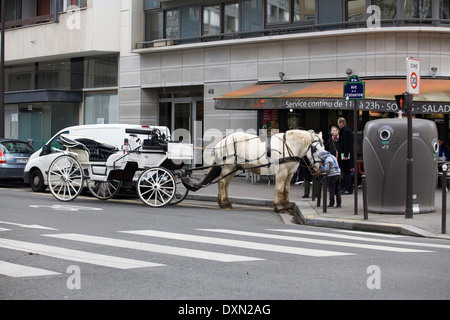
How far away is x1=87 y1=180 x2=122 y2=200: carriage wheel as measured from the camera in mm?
15609

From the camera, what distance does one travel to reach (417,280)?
661 centimetres

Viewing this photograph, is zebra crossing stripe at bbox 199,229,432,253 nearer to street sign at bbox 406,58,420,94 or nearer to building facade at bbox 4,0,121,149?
street sign at bbox 406,58,420,94

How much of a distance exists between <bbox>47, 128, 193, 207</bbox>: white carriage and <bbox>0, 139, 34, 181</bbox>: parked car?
4407 mm

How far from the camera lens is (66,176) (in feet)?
50.3

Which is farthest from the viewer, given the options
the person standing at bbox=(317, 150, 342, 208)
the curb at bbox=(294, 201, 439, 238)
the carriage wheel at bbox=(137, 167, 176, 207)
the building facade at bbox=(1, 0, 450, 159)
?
the building facade at bbox=(1, 0, 450, 159)

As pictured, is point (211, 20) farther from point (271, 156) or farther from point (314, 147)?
point (314, 147)

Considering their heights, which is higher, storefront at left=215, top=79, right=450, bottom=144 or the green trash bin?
storefront at left=215, top=79, right=450, bottom=144

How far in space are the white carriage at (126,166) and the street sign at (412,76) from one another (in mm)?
5199

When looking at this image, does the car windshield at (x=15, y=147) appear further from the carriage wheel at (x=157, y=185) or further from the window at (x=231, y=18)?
the window at (x=231, y=18)

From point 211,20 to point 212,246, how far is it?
17912 mm

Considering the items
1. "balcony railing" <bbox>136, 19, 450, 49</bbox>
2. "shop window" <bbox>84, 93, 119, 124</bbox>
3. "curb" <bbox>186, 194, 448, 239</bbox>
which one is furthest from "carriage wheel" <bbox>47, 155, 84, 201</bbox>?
"shop window" <bbox>84, 93, 119, 124</bbox>

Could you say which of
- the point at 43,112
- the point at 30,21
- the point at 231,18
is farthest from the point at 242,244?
the point at 30,21

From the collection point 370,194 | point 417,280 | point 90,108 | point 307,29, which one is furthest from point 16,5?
point 417,280

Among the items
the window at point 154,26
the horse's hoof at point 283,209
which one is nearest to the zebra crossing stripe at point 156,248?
the horse's hoof at point 283,209
